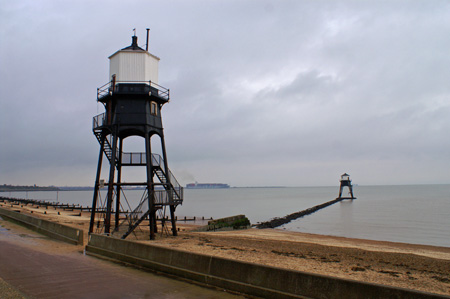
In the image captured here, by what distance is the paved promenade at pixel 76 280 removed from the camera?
7.69m

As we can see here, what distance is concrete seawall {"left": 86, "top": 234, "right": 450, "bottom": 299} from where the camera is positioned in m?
6.36

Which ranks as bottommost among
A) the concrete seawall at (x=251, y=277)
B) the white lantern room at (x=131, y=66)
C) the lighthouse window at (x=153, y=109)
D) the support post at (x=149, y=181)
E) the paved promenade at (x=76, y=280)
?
the paved promenade at (x=76, y=280)

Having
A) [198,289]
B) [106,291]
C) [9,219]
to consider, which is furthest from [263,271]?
[9,219]

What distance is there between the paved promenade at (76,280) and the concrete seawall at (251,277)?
32 centimetres

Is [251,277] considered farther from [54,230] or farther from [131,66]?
[131,66]

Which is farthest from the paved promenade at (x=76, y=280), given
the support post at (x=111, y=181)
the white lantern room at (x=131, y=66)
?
the white lantern room at (x=131, y=66)

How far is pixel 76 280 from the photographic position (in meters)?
8.91

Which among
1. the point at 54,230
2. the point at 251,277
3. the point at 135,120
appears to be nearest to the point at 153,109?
the point at 135,120

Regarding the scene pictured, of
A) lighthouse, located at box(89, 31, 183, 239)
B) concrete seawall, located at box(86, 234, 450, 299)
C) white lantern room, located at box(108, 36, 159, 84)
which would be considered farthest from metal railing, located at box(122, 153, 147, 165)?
concrete seawall, located at box(86, 234, 450, 299)

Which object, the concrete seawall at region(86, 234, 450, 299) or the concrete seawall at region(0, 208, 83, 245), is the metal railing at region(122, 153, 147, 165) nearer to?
the concrete seawall at region(0, 208, 83, 245)

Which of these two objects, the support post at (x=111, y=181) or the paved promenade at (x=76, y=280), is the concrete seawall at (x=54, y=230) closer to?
the paved promenade at (x=76, y=280)

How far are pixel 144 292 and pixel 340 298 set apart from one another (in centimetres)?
456

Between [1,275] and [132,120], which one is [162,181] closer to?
[132,120]

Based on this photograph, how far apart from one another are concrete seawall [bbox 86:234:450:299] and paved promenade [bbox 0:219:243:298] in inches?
12.6
